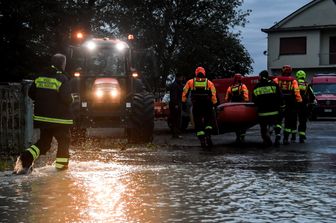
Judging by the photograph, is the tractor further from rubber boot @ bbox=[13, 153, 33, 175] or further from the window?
the window

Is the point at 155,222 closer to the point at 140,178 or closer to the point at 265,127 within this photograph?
the point at 140,178

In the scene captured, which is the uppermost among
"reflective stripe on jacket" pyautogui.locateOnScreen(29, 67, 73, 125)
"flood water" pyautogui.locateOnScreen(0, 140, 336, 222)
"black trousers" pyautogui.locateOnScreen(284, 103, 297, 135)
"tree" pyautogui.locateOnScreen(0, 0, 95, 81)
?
"tree" pyautogui.locateOnScreen(0, 0, 95, 81)

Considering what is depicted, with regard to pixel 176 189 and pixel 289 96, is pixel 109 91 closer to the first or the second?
pixel 289 96

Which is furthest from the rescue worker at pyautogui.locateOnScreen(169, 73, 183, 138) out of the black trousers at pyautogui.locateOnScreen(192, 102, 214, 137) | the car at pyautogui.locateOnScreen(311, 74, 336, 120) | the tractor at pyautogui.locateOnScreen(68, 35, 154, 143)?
the car at pyautogui.locateOnScreen(311, 74, 336, 120)

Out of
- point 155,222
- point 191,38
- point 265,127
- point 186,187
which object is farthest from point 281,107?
point 191,38

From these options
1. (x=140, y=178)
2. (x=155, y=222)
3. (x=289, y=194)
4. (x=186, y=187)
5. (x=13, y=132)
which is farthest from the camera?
(x=13, y=132)

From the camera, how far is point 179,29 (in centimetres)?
5350

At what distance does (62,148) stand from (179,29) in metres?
44.2

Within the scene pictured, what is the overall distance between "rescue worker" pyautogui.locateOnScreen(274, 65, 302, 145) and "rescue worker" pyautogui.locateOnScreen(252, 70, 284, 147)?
3.10ft

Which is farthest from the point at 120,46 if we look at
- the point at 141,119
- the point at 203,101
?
the point at 203,101

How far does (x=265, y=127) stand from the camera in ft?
48.8

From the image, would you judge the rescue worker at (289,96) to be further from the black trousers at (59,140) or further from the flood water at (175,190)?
the black trousers at (59,140)

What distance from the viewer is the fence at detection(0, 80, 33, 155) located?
12.2 metres

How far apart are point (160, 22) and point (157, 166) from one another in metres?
43.4
